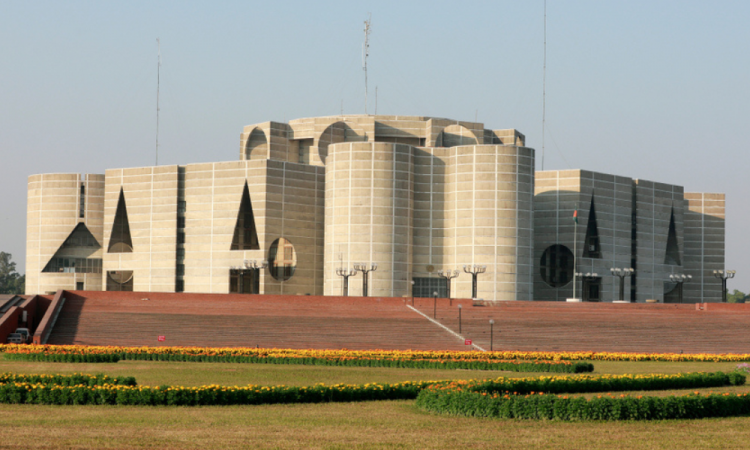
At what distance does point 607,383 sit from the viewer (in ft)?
80.3

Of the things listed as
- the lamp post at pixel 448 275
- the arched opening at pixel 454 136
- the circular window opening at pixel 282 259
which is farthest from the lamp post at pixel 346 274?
the arched opening at pixel 454 136

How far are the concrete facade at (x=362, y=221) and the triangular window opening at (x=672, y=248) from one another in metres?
0.16

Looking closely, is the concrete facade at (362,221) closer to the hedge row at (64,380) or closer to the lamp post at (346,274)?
the lamp post at (346,274)

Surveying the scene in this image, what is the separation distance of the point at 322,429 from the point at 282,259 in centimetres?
5996

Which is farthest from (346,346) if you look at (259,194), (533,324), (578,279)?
(578,279)

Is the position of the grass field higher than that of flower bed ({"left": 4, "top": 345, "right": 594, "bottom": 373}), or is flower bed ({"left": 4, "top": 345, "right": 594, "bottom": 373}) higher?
the grass field

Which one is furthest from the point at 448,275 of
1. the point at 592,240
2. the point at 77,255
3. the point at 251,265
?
the point at 77,255

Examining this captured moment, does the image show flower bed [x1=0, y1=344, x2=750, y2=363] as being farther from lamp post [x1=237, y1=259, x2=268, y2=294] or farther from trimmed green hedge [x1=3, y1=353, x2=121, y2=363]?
lamp post [x1=237, y1=259, x2=268, y2=294]

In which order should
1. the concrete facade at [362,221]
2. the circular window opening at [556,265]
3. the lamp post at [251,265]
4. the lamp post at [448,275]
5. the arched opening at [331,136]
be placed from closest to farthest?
the lamp post at [448,275], the concrete facade at [362,221], the lamp post at [251,265], the circular window opening at [556,265], the arched opening at [331,136]

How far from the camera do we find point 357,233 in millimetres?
72000

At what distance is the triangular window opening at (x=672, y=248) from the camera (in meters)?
86.5

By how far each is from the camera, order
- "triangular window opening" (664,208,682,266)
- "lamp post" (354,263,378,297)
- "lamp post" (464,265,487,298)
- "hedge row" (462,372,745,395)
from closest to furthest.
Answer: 1. "hedge row" (462,372,745,395)
2. "lamp post" (464,265,487,298)
3. "lamp post" (354,263,378,297)
4. "triangular window opening" (664,208,682,266)

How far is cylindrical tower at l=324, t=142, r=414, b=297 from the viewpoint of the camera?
236 ft

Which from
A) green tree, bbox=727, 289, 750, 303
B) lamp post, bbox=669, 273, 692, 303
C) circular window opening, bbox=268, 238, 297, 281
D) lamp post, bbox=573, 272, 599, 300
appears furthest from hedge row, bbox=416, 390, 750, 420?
green tree, bbox=727, 289, 750, 303
